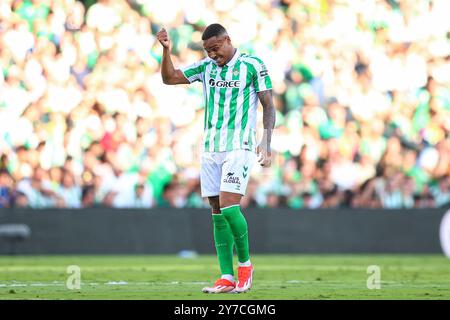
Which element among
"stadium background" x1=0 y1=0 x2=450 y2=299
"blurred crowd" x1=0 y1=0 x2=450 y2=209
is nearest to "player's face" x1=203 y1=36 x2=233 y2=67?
"stadium background" x1=0 y1=0 x2=450 y2=299

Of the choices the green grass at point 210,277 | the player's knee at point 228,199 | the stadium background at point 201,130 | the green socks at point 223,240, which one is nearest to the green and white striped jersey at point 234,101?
the player's knee at point 228,199

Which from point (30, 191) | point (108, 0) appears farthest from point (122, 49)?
point (30, 191)

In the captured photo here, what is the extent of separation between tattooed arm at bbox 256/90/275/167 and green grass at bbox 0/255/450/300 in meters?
1.32

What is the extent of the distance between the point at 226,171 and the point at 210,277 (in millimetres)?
2973

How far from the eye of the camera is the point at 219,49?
9.70 meters

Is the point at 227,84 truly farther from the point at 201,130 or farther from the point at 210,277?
the point at 201,130

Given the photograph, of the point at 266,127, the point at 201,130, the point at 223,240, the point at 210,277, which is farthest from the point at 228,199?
the point at 201,130

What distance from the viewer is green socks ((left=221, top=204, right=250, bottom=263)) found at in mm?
9695

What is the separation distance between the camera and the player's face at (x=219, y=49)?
966 centimetres

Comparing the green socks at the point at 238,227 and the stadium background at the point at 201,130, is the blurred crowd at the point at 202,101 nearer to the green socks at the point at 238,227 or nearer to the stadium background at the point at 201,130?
the stadium background at the point at 201,130

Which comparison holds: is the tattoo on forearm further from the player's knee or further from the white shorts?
the player's knee
